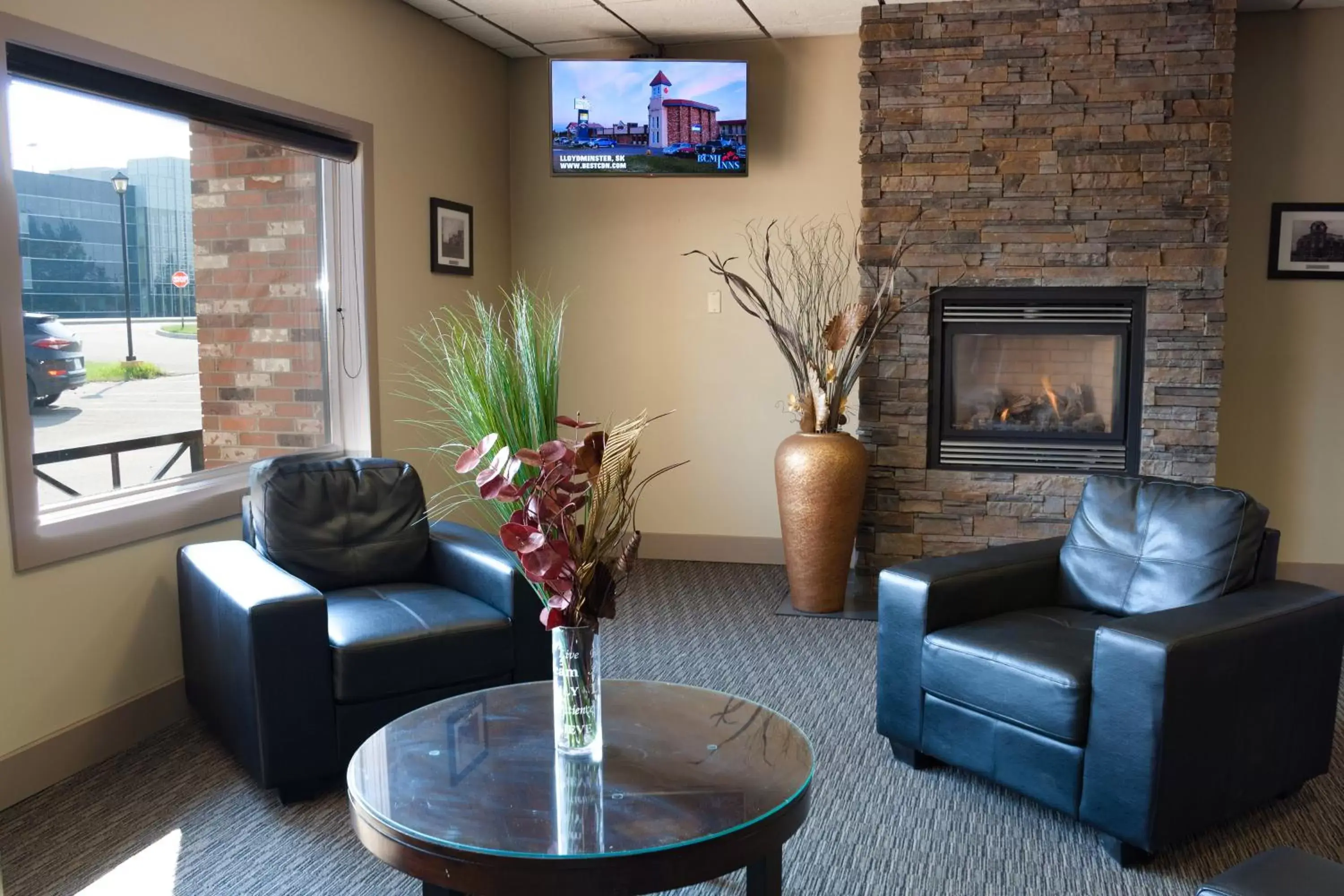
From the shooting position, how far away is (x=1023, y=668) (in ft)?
8.66

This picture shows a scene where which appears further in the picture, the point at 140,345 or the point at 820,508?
the point at 820,508

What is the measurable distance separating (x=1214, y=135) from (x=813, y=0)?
1735mm

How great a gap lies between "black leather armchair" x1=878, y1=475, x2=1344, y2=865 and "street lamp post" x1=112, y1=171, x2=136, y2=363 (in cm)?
241

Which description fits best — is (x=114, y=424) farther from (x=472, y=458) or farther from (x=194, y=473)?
(x=472, y=458)

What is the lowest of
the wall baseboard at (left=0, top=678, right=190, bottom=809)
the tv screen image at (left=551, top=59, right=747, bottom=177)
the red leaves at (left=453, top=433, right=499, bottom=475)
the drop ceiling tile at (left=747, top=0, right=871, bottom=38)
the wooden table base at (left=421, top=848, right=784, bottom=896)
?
the wall baseboard at (left=0, top=678, right=190, bottom=809)

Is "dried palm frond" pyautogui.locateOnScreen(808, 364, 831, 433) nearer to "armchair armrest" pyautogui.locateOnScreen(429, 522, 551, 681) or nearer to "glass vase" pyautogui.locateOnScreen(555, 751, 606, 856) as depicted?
"armchair armrest" pyautogui.locateOnScreen(429, 522, 551, 681)

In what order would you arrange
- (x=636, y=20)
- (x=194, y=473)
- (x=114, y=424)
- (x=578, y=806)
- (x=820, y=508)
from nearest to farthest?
(x=578, y=806) → (x=114, y=424) → (x=194, y=473) → (x=820, y=508) → (x=636, y=20)

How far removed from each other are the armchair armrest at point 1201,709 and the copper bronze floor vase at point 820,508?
1.88m

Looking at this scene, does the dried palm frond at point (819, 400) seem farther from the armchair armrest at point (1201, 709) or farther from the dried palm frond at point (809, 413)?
the armchair armrest at point (1201, 709)

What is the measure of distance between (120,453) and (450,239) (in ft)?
6.67

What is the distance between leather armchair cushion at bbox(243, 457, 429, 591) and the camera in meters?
3.29

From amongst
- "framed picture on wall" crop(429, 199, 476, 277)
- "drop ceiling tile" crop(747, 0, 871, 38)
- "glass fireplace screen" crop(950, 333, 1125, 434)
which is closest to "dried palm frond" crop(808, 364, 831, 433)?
"glass fireplace screen" crop(950, 333, 1125, 434)

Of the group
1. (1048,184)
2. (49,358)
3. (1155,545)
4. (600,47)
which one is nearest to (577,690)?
(1155,545)

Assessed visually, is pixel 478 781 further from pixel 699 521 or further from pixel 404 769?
pixel 699 521
